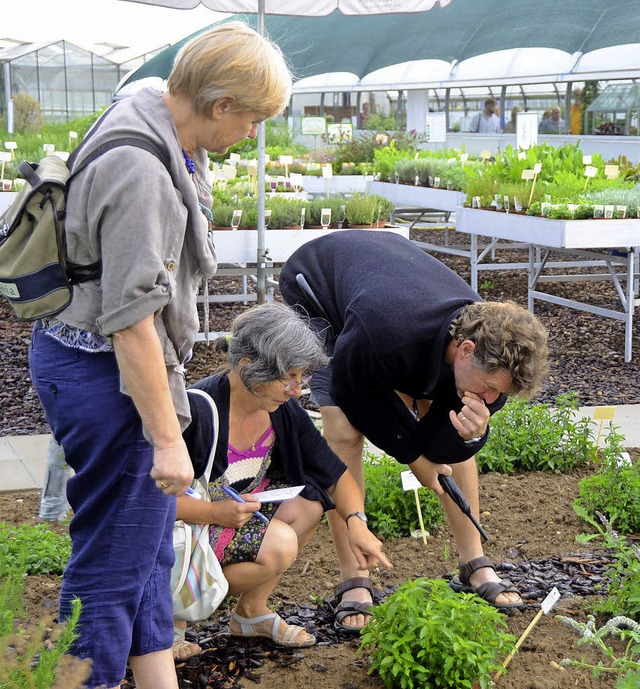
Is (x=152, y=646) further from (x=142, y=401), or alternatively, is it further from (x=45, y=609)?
(x=45, y=609)

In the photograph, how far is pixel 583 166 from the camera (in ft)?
29.2

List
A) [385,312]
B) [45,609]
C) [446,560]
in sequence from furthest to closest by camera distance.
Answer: [446,560]
[45,609]
[385,312]

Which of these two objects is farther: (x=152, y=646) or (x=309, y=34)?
(x=309, y=34)

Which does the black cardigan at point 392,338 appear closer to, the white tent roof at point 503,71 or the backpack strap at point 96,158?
the backpack strap at point 96,158

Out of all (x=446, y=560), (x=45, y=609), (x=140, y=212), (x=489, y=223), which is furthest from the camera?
(x=489, y=223)

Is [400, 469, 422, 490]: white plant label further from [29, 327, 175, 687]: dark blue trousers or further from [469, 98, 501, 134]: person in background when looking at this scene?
[469, 98, 501, 134]: person in background

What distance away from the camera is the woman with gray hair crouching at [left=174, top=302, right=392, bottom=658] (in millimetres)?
2705

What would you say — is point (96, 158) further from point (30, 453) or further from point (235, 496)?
point (30, 453)

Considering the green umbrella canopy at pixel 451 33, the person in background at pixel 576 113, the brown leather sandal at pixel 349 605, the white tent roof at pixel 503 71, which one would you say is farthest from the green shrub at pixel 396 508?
the person in background at pixel 576 113

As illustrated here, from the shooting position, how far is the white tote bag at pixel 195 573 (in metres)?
2.69

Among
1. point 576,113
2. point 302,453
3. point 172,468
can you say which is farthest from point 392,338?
point 576,113

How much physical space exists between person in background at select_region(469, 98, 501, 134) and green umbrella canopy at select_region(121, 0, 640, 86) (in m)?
1.32

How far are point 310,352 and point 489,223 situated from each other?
5.92 metres

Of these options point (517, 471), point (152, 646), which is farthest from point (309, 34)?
point (152, 646)
